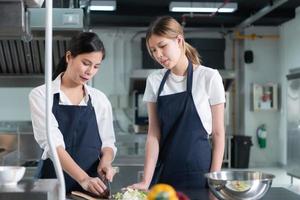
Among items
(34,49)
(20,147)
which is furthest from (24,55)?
(20,147)

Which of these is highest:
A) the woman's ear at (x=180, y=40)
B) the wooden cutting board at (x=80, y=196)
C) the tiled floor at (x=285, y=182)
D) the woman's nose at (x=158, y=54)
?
the woman's ear at (x=180, y=40)

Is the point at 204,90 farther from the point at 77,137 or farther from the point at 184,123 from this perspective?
the point at 77,137

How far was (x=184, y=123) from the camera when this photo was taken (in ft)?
6.35

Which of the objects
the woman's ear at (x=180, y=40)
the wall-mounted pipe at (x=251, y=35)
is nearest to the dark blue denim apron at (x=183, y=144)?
the woman's ear at (x=180, y=40)

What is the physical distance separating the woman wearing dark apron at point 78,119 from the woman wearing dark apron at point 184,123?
0.72 feet

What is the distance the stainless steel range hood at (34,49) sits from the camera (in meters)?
2.65

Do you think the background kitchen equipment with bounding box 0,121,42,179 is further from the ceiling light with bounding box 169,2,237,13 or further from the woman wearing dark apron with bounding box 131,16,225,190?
the ceiling light with bounding box 169,2,237,13

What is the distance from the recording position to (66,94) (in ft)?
6.11

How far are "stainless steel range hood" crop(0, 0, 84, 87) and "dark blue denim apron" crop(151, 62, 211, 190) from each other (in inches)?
39.6

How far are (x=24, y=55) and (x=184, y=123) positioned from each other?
207 cm

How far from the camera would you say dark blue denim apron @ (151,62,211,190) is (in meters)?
1.91

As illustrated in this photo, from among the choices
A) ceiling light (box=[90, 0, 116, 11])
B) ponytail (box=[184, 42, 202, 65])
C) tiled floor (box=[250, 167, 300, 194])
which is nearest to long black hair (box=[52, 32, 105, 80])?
ponytail (box=[184, 42, 202, 65])

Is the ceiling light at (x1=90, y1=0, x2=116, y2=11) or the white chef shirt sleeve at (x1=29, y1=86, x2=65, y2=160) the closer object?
the white chef shirt sleeve at (x1=29, y1=86, x2=65, y2=160)

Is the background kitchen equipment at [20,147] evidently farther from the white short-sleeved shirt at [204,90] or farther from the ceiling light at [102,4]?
the ceiling light at [102,4]
